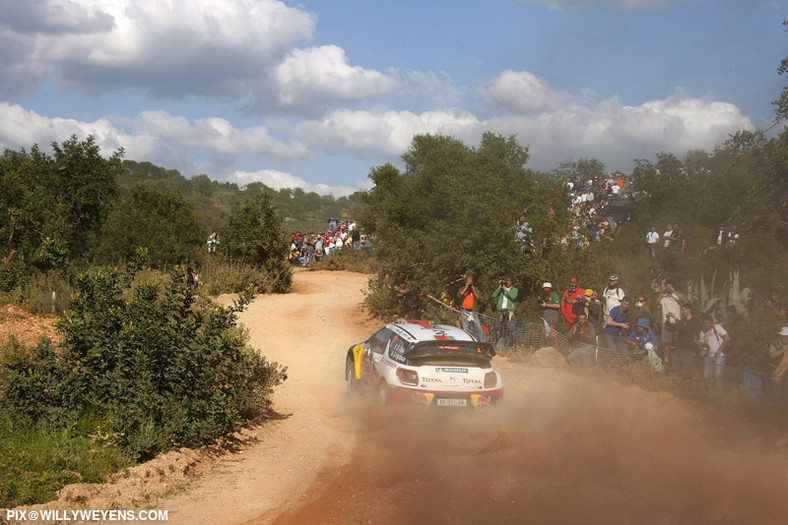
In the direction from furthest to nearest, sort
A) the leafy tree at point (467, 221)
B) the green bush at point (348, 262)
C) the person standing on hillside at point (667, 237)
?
the green bush at point (348, 262)
the person standing on hillside at point (667, 237)
the leafy tree at point (467, 221)

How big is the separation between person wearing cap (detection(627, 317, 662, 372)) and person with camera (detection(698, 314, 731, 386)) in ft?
2.99

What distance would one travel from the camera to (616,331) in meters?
13.6

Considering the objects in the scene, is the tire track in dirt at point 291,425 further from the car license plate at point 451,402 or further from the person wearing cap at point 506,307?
the person wearing cap at point 506,307

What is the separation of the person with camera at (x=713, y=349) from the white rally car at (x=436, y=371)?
12.6ft

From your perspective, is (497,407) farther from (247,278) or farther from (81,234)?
(81,234)

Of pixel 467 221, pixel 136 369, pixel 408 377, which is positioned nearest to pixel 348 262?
pixel 467 221

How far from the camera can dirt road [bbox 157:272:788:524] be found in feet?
23.6

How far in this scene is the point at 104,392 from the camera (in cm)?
857

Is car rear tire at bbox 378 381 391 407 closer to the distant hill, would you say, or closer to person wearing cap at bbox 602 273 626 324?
person wearing cap at bbox 602 273 626 324

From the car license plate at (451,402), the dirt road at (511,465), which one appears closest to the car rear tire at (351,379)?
the dirt road at (511,465)

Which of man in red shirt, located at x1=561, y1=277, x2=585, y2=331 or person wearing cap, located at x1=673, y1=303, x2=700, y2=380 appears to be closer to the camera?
person wearing cap, located at x1=673, y1=303, x2=700, y2=380

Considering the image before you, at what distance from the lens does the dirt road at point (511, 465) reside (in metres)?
7.19

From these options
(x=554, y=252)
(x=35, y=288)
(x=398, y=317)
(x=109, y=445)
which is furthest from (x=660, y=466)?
(x=35, y=288)

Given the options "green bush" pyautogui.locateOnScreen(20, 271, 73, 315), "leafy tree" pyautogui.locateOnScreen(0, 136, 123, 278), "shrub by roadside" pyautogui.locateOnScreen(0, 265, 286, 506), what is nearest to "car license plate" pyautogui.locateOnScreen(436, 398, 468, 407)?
"shrub by roadside" pyautogui.locateOnScreen(0, 265, 286, 506)
